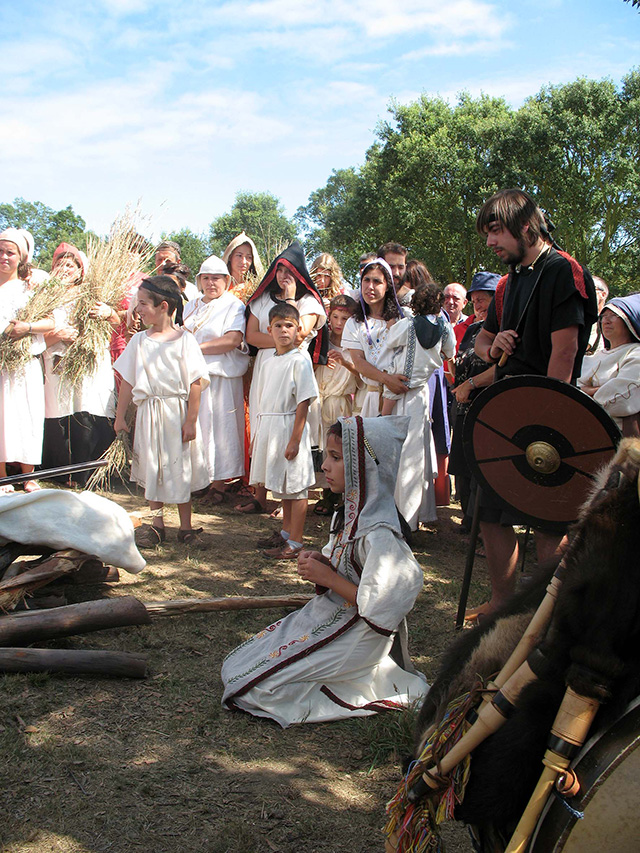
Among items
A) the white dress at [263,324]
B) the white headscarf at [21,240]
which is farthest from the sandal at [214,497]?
the white headscarf at [21,240]

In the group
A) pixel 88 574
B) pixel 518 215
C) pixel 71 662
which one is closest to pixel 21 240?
pixel 88 574

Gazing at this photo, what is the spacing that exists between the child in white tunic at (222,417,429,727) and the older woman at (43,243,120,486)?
4.38 m

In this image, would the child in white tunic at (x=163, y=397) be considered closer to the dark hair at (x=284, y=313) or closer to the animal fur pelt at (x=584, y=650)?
the dark hair at (x=284, y=313)

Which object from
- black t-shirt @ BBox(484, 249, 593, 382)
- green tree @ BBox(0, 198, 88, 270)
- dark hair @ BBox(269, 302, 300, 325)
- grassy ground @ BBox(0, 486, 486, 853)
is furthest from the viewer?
green tree @ BBox(0, 198, 88, 270)

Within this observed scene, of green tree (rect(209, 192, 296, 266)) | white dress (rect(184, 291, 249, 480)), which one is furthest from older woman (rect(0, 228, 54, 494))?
green tree (rect(209, 192, 296, 266))

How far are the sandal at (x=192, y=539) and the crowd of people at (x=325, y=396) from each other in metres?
0.02

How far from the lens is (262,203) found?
5834 centimetres

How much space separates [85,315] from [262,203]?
54.5 metres

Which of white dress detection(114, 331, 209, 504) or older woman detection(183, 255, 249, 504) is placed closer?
white dress detection(114, 331, 209, 504)

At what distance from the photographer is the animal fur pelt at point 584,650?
1.25m

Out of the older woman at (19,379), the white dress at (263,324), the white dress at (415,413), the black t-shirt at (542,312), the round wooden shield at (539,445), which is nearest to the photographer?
the round wooden shield at (539,445)

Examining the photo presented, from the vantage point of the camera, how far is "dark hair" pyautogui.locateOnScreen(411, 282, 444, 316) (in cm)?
A: 584

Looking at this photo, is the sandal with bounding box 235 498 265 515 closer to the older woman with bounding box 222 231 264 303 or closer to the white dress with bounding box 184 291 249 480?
the white dress with bounding box 184 291 249 480

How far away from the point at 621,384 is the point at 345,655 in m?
2.71
